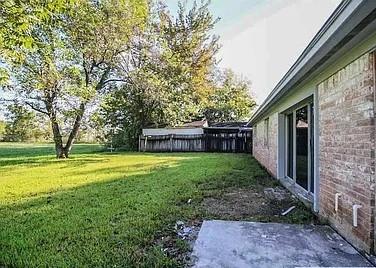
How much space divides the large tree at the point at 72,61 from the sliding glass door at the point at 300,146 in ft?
31.3

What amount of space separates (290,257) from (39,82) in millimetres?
12997

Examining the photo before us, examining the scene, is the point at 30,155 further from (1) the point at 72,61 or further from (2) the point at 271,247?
(2) the point at 271,247

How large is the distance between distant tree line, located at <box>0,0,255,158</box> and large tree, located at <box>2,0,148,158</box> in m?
0.04

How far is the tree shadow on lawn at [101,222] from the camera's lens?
3064mm

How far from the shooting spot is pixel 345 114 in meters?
3.53

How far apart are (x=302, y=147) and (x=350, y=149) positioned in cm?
309

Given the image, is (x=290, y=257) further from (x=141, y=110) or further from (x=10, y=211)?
(x=141, y=110)

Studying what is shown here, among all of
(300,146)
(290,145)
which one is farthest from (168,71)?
(300,146)

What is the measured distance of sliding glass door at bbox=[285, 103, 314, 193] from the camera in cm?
566

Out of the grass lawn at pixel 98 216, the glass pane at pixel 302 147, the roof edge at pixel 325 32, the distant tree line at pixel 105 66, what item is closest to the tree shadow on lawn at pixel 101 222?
the grass lawn at pixel 98 216

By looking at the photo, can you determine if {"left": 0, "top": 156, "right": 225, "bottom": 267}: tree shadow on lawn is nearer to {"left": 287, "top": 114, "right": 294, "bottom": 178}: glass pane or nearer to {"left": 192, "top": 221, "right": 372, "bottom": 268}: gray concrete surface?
{"left": 192, "top": 221, "right": 372, "bottom": 268}: gray concrete surface

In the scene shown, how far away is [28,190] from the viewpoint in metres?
6.93

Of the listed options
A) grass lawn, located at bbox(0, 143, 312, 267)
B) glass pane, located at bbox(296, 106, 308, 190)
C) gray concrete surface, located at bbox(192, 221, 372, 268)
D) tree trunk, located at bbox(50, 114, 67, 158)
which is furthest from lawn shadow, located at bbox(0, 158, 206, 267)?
tree trunk, located at bbox(50, 114, 67, 158)

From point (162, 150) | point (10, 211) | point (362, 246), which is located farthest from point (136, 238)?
point (162, 150)
